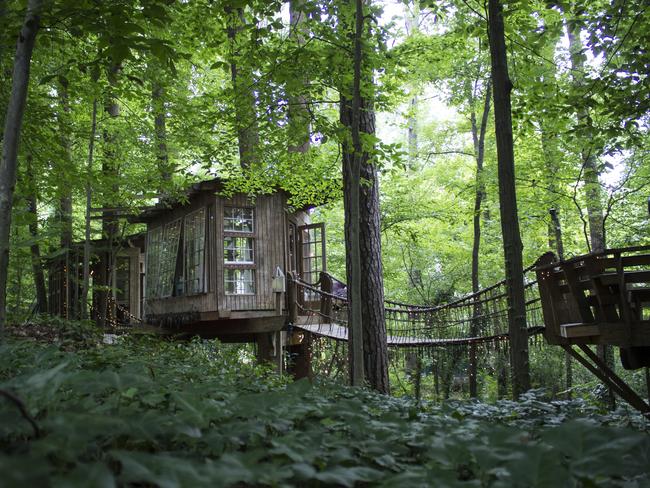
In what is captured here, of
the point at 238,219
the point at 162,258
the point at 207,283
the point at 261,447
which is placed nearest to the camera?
the point at 261,447

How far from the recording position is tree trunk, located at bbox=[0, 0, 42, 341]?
3.05 metres

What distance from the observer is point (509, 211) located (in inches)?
179

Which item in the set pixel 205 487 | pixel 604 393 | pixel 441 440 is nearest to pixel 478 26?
pixel 441 440

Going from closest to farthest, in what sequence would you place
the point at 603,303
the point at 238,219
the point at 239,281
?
the point at 603,303
the point at 239,281
the point at 238,219

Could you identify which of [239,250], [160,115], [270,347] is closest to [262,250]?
[239,250]

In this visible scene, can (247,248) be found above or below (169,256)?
below

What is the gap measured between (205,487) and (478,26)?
5.39m

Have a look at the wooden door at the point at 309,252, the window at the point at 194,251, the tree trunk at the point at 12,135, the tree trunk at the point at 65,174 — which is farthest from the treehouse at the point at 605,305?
the window at the point at 194,251

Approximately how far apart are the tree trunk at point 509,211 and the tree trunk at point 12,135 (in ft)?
11.2

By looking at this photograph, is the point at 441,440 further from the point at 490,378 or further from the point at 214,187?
the point at 490,378

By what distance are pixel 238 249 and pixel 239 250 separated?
0.10 ft

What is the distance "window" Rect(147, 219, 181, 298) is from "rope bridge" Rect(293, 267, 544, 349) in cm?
335

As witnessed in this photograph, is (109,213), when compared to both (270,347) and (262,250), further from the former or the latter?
(270,347)

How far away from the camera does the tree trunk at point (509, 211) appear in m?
4.50
